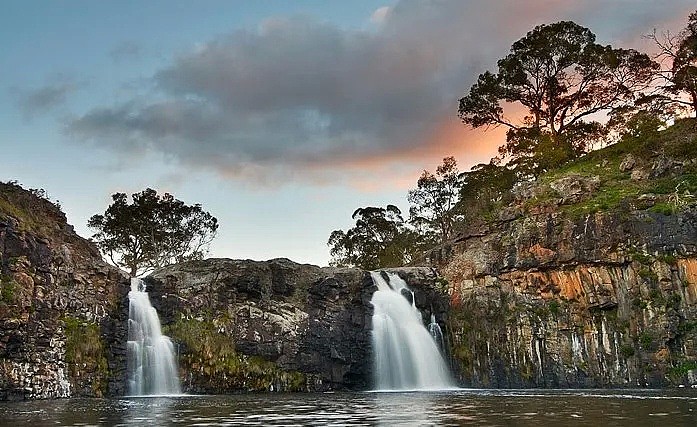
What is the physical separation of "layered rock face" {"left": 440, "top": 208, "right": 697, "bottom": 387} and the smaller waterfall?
0.91 meters

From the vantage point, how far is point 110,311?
1603 inches

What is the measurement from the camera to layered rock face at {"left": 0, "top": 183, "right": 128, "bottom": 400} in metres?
33.9

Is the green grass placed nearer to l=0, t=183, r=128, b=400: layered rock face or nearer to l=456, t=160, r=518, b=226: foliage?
l=0, t=183, r=128, b=400: layered rock face

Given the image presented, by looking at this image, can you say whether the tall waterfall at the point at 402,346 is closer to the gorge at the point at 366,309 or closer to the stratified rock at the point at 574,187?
the gorge at the point at 366,309

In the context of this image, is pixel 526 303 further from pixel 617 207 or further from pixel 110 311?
pixel 110 311

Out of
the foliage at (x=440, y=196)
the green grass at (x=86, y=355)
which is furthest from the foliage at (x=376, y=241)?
the green grass at (x=86, y=355)

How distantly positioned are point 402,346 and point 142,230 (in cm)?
3874

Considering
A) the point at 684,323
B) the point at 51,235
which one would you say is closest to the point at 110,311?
the point at 51,235

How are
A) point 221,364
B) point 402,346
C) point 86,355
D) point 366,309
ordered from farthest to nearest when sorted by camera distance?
point 366,309
point 402,346
point 221,364
point 86,355

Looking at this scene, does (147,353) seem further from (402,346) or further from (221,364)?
(402,346)

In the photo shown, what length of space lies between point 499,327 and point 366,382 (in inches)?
383

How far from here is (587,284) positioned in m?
43.7

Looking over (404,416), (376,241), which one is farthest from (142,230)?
(404,416)

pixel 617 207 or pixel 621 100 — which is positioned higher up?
pixel 621 100
